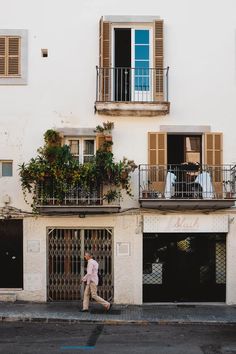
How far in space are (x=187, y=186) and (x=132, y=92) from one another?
3.45 metres

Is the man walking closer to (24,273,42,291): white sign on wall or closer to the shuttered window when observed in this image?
(24,273,42,291): white sign on wall

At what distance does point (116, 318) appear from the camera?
1584 centimetres

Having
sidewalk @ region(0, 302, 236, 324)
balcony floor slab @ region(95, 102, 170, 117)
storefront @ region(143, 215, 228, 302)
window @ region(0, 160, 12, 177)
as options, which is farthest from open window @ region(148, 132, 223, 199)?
window @ region(0, 160, 12, 177)

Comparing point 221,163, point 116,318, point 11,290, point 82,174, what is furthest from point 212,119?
point 11,290

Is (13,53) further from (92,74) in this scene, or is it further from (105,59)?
(105,59)

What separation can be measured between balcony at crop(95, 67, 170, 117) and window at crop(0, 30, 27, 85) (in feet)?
8.17

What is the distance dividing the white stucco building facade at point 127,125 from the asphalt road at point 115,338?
3.06m

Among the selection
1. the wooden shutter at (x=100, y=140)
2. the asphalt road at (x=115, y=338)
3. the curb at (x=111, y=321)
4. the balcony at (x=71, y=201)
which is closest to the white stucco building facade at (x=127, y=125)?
the wooden shutter at (x=100, y=140)

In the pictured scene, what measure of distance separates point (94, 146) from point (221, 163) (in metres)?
4.08

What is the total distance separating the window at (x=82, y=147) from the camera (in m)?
18.5

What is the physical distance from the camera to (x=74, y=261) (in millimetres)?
18094

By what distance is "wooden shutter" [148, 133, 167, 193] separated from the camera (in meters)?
17.9

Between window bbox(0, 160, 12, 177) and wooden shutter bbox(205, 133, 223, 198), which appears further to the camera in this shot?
window bbox(0, 160, 12, 177)

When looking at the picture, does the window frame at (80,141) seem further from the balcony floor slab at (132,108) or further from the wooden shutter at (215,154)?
the wooden shutter at (215,154)
